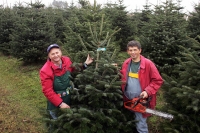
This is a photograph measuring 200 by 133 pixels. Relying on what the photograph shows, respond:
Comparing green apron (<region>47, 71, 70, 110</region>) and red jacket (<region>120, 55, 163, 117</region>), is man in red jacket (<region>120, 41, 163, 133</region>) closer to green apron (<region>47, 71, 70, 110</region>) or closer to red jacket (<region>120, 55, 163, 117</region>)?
red jacket (<region>120, 55, 163, 117</region>)

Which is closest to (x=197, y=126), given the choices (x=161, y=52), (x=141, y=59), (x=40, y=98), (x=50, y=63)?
(x=141, y=59)

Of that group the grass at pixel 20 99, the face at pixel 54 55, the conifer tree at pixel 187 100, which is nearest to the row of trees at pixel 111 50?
the conifer tree at pixel 187 100

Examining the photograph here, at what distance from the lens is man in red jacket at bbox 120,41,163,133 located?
3.48 meters

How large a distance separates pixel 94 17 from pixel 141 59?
3.31 meters

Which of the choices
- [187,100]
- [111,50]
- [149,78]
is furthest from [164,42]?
[187,100]

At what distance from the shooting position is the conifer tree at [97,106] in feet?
10.9

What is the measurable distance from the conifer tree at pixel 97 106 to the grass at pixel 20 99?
2.47 ft

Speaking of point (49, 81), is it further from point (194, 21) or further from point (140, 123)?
point (194, 21)

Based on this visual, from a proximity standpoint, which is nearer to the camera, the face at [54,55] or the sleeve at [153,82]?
the sleeve at [153,82]

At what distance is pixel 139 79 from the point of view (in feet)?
11.7

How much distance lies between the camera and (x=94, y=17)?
6.44 metres

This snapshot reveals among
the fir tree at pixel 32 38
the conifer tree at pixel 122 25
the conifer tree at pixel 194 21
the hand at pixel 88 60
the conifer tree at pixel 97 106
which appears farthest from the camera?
the conifer tree at pixel 122 25

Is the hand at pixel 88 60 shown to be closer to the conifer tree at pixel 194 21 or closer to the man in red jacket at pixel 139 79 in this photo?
the man in red jacket at pixel 139 79

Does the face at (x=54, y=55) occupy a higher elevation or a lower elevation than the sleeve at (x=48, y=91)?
higher
